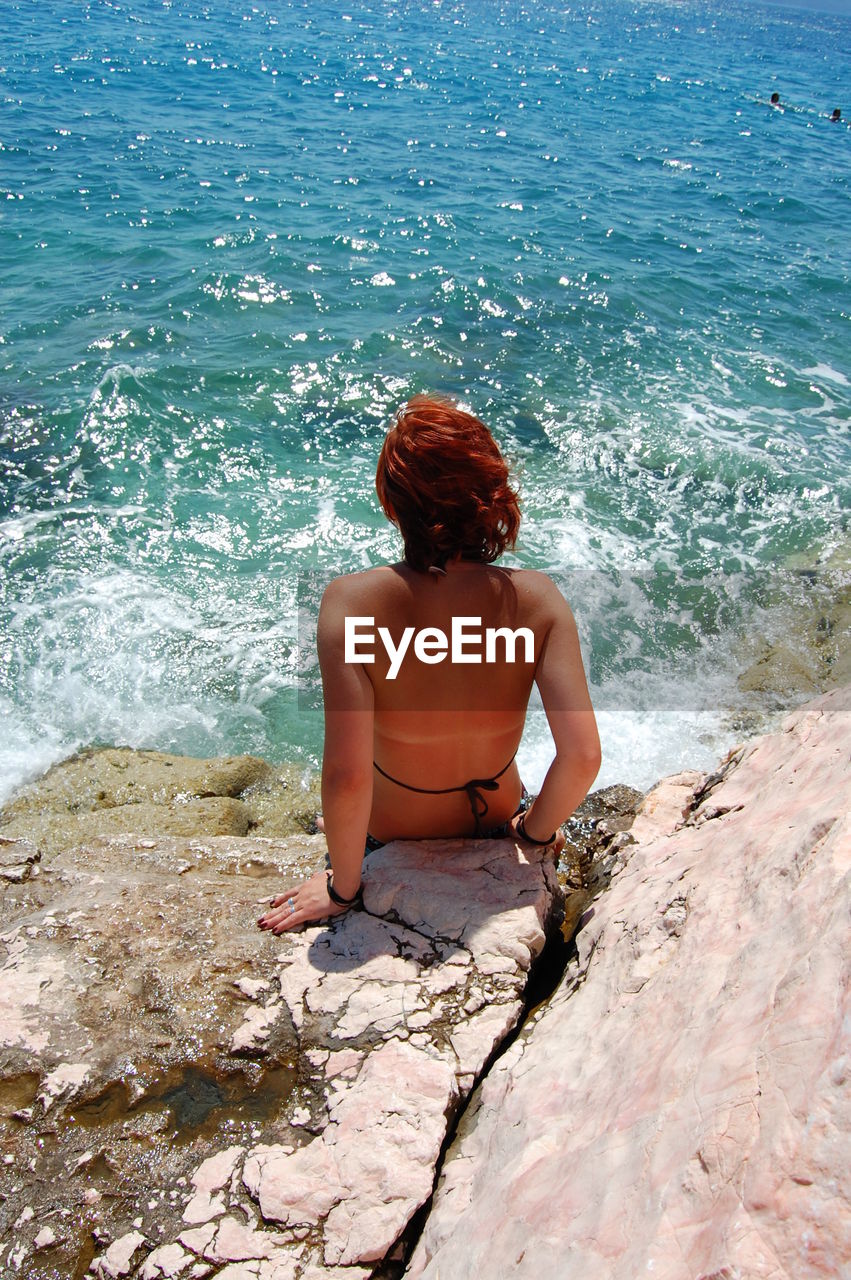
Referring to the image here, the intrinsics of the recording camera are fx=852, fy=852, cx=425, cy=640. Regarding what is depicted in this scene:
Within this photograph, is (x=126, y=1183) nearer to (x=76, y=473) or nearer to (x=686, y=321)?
(x=76, y=473)

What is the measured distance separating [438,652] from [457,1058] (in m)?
1.02

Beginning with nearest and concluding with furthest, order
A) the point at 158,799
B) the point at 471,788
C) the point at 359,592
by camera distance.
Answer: the point at 359,592, the point at 471,788, the point at 158,799

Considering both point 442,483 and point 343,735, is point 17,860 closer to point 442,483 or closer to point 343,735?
point 343,735

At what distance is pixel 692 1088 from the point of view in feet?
4.69

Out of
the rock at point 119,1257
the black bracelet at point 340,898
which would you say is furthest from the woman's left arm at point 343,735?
the rock at point 119,1257

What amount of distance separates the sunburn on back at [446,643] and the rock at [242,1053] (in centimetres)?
73

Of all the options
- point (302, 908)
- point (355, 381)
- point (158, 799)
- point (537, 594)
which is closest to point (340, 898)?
point (302, 908)

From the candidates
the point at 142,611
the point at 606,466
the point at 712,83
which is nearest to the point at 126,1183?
the point at 142,611

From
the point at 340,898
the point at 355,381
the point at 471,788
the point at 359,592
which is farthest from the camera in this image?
the point at 355,381

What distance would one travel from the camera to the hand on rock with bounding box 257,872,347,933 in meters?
2.52

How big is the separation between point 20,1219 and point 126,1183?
0.72ft

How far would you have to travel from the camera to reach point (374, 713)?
8.07 feet

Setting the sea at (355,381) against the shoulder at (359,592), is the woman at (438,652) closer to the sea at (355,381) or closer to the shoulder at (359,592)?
the shoulder at (359,592)

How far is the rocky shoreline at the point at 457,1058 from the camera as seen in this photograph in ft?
4.27
